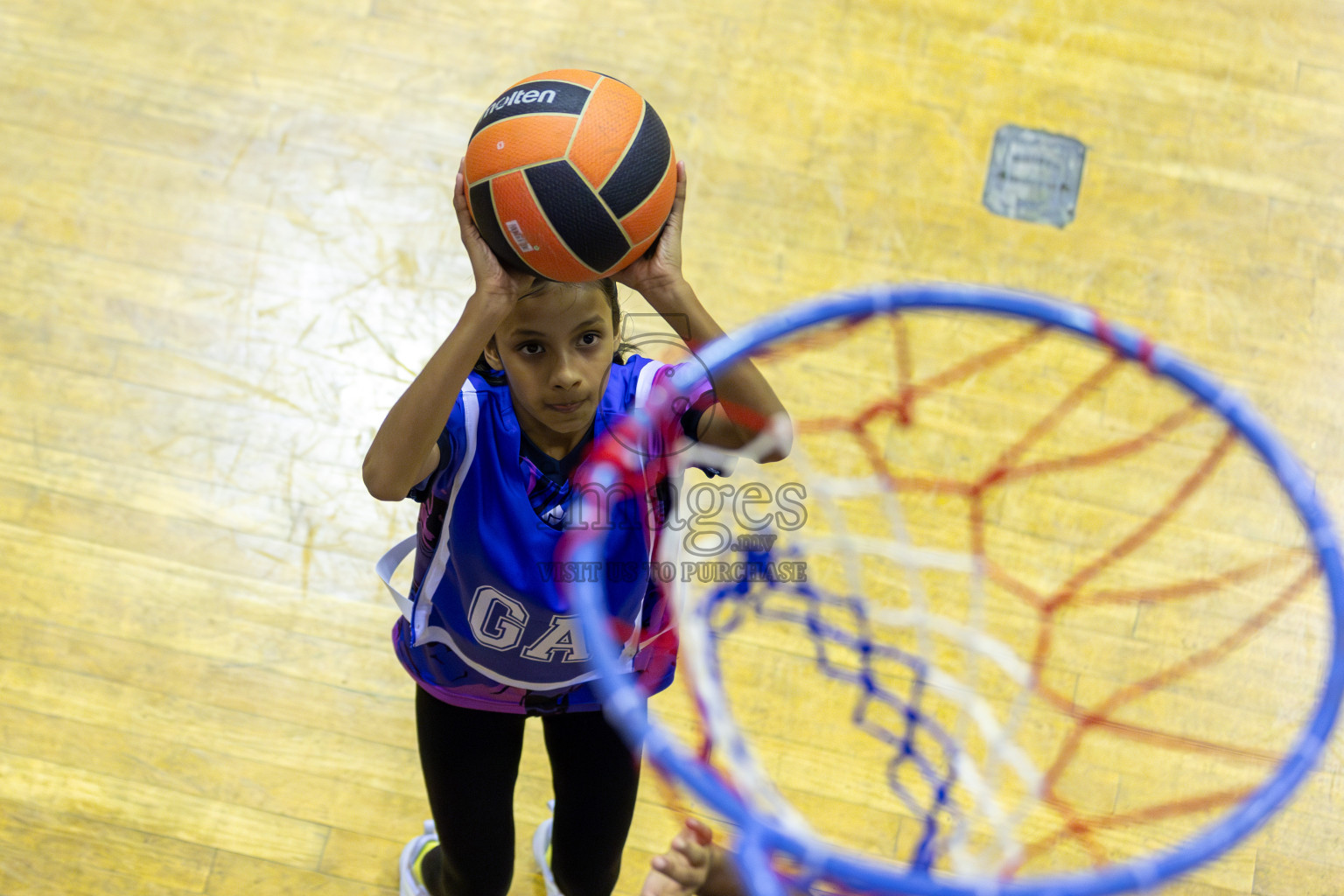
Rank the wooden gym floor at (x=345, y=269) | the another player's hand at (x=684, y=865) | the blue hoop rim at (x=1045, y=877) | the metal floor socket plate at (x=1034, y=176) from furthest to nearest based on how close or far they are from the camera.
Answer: the metal floor socket plate at (x=1034, y=176) < the wooden gym floor at (x=345, y=269) < the another player's hand at (x=684, y=865) < the blue hoop rim at (x=1045, y=877)

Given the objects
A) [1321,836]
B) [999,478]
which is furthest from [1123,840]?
[999,478]

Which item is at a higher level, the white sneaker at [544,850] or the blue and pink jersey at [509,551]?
the blue and pink jersey at [509,551]

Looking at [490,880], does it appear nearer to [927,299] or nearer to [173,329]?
[927,299]

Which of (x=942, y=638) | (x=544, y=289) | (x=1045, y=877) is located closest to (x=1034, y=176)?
(x=942, y=638)

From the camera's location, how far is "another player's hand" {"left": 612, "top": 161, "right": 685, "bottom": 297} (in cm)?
130

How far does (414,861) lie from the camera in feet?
6.39

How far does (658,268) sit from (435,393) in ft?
1.04

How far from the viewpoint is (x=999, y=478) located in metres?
2.27

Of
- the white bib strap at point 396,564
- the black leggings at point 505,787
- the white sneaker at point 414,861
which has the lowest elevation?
the white sneaker at point 414,861

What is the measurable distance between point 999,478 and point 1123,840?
29.0 inches

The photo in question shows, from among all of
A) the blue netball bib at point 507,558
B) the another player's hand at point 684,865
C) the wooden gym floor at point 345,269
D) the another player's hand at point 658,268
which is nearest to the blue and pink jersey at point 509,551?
the blue netball bib at point 507,558

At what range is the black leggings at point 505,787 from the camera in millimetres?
1513

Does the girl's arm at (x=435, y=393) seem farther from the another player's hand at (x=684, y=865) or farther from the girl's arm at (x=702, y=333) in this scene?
the another player's hand at (x=684, y=865)

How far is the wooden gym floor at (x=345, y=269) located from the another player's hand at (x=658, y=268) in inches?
43.9
